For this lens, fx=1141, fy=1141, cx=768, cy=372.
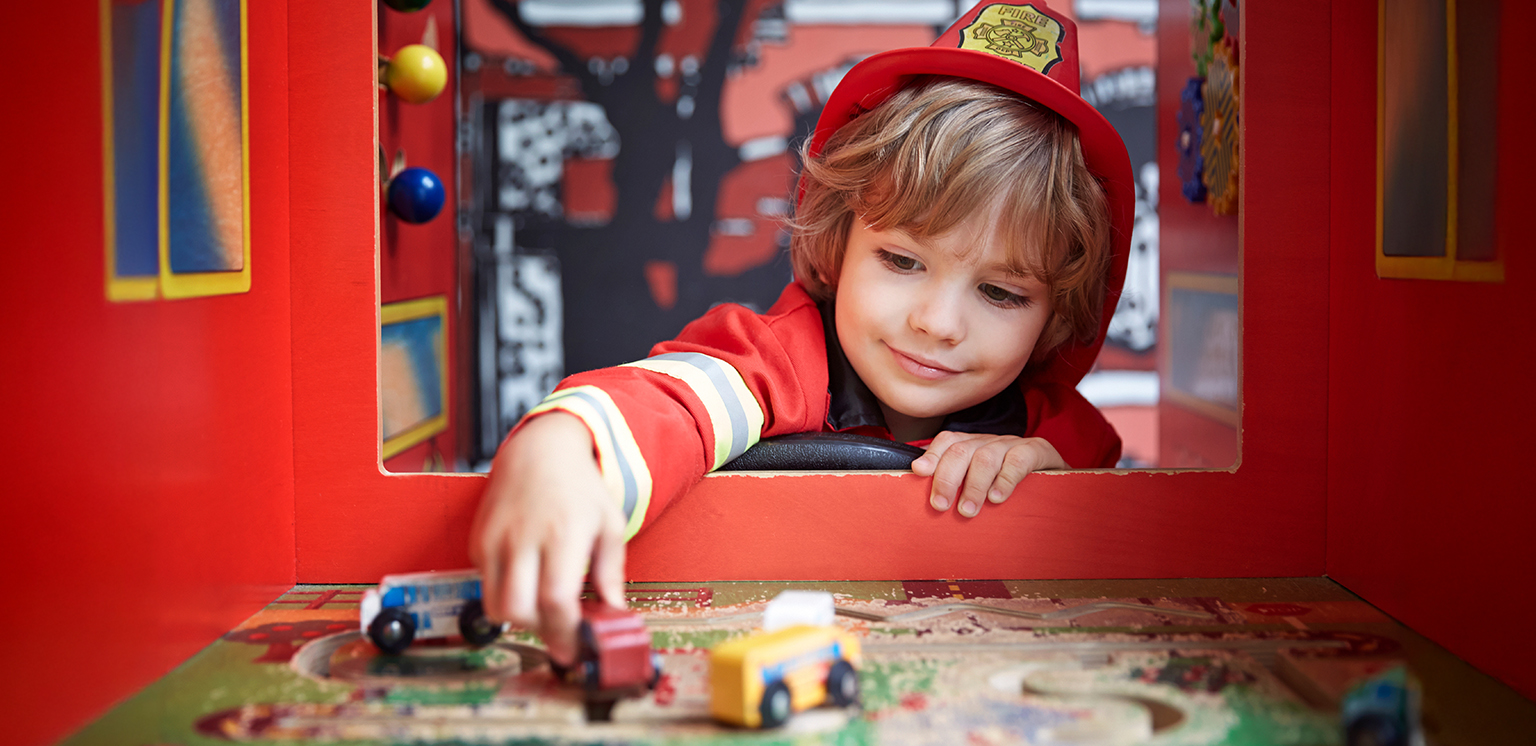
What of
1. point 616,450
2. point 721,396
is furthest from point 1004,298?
point 616,450

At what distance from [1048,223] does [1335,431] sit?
11.8 inches

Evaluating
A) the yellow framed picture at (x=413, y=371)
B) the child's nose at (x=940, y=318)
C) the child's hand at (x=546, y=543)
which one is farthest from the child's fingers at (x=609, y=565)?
the yellow framed picture at (x=413, y=371)

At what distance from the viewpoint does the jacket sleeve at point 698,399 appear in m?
0.70

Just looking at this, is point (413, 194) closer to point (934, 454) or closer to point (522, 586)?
point (934, 454)

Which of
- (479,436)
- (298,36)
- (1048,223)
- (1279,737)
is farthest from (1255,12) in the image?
(479,436)

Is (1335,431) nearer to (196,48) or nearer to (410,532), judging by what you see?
(410,532)

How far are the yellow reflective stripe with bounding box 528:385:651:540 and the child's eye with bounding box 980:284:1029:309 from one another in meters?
0.42

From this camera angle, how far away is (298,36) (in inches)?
31.3

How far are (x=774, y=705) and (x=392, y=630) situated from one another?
235 millimetres

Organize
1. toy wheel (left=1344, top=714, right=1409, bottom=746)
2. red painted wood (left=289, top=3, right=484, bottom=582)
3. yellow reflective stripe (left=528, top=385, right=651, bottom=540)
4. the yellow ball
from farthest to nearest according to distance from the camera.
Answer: the yellow ball < red painted wood (left=289, top=3, right=484, bottom=582) < yellow reflective stripe (left=528, top=385, right=651, bottom=540) < toy wheel (left=1344, top=714, right=1409, bottom=746)

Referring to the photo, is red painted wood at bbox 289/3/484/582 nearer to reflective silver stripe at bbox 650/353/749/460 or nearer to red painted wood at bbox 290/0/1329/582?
red painted wood at bbox 290/0/1329/582

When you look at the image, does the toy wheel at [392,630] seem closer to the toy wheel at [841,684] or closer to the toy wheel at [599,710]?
the toy wheel at [599,710]

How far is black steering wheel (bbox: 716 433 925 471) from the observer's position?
0.87 m

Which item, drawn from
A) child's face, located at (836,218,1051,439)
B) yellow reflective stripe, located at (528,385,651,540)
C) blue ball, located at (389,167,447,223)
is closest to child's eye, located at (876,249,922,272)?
child's face, located at (836,218,1051,439)
